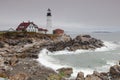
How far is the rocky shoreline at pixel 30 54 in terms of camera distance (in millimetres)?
30062

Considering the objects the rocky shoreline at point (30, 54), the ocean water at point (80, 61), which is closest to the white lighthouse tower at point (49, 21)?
the rocky shoreline at point (30, 54)

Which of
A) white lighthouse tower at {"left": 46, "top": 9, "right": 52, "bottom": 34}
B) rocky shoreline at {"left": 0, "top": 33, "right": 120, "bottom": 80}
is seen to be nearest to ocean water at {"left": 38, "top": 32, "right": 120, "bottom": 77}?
rocky shoreline at {"left": 0, "top": 33, "right": 120, "bottom": 80}

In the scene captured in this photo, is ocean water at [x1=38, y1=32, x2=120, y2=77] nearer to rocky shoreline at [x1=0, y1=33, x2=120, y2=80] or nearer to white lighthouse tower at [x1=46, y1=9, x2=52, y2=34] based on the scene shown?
rocky shoreline at [x1=0, y1=33, x2=120, y2=80]

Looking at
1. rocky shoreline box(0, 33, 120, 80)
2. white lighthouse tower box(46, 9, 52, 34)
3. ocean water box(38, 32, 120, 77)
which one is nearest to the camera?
rocky shoreline box(0, 33, 120, 80)

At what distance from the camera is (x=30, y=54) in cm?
4731

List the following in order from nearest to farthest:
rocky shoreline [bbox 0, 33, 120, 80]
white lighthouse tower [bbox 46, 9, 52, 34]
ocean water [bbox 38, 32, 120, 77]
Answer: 1. rocky shoreline [bbox 0, 33, 120, 80]
2. ocean water [bbox 38, 32, 120, 77]
3. white lighthouse tower [bbox 46, 9, 52, 34]

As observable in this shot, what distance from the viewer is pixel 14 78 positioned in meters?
26.2

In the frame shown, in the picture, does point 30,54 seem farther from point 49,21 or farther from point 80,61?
point 49,21

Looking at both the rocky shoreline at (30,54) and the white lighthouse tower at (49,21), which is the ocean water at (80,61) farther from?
the white lighthouse tower at (49,21)

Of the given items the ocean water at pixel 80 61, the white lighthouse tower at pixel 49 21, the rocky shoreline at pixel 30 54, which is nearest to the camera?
the rocky shoreline at pixel 30 54

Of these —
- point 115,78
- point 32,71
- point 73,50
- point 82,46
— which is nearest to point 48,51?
point 73,50

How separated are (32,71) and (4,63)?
6504 mm

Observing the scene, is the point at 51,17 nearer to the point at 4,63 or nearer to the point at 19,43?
the point at 19,43

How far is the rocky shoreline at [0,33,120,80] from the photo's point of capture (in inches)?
1184
